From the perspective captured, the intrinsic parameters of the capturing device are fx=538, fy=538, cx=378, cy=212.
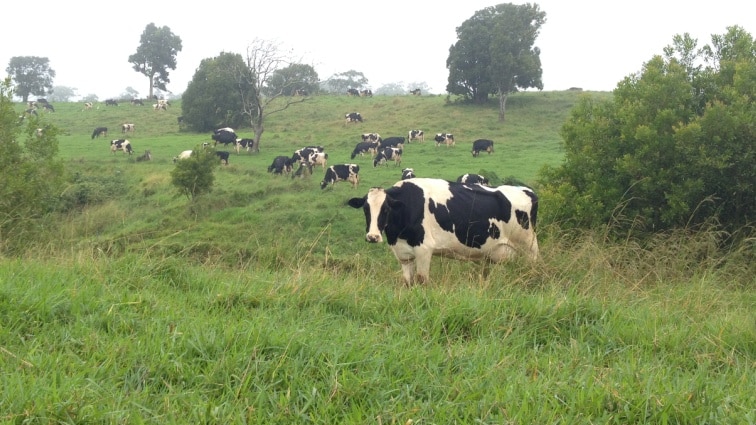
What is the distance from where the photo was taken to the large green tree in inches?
396

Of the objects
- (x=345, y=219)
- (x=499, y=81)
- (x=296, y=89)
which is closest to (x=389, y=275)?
(x=345, y=219)

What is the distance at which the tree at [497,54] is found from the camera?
45.2 metres

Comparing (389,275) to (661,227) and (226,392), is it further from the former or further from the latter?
(661,227)

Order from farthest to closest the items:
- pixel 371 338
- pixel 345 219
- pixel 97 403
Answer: pixel 345 219, pixel 371 338, pixel 97 403

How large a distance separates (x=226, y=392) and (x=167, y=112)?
55.2m

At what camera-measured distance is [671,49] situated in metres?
12.0

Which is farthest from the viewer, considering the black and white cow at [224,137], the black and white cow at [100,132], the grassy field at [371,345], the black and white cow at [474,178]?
the black and white cow at [100,132]

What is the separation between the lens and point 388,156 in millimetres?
29203

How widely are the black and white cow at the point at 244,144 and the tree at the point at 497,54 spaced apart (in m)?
20.7

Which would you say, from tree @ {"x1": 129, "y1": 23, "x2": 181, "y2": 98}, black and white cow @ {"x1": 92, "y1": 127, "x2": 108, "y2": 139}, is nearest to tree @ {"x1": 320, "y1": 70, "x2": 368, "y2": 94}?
tree @ {"x1": 129, "y1": 23, "x2": 181, "y2": 98}

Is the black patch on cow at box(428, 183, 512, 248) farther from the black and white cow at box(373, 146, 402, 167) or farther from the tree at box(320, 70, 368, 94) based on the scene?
the tree at box(320, 70, 368, 94)

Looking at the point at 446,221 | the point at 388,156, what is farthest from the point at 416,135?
the point at 446,221

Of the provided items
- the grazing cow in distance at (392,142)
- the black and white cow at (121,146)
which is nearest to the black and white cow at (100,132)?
the black and white cow at (121,146)

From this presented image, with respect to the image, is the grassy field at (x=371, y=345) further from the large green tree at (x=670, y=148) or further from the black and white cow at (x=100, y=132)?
the black and white cow at (x=100, y=132)
